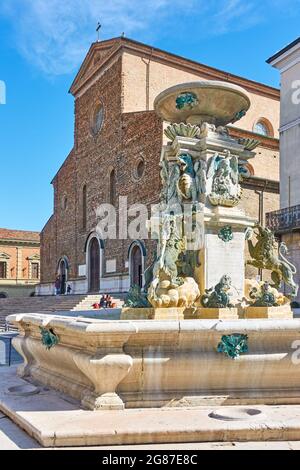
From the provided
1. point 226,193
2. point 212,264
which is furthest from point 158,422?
point 226,193

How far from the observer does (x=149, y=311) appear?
5.97 m

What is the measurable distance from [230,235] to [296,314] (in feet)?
7.91

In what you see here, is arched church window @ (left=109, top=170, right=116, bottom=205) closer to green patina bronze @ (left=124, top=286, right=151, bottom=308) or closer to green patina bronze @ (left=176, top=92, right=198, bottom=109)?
green patina bronze @ (left=176, top=92, right=198, bottom=109)

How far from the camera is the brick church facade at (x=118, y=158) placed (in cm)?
2620

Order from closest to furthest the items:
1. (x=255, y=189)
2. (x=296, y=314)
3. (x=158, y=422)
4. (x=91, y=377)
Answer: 1. (x=158, y=422)
2. (x=91, y=377)
3. (x=296, y=314)
4. (x=255, y=189)

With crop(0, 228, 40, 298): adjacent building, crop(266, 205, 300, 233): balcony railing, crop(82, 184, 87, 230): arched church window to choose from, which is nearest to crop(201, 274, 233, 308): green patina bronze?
crop(266, 205, 300, 233): balcony railing

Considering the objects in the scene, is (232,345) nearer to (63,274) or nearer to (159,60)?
(159,60)

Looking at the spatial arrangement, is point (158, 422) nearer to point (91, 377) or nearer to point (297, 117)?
point (91, 377)

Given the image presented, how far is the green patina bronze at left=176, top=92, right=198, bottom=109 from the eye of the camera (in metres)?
7.01

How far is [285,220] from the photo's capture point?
21578mm

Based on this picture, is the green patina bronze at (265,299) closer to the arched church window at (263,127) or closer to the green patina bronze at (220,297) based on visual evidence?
the green patina bronze at (220,297)

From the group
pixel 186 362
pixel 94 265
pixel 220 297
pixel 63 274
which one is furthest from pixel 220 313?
pixel 63 274

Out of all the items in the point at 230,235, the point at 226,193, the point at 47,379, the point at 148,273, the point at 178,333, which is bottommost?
the point at 47,379

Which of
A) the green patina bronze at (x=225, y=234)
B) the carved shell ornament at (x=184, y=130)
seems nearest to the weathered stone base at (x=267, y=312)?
the green patina bronze at (x=225, y=234)
